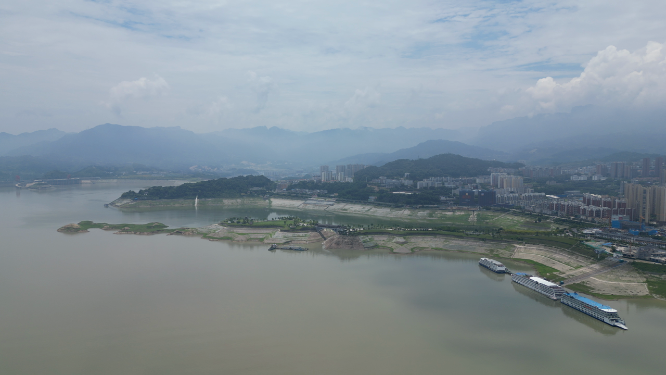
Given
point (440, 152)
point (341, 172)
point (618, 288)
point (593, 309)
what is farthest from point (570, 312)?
point (440, 152)

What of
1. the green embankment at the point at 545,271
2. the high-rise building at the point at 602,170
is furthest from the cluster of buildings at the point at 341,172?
the green embankment at the point at 545,271

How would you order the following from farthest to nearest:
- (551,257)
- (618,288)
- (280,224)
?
1. (280,224)
2. (551,257)
3. (618,288)

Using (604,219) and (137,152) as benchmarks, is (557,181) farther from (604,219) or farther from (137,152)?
(137,152)

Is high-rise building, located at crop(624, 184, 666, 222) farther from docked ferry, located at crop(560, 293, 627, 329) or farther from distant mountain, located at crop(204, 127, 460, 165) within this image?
distant mountain, located at crop(204, 127, 460, 165)

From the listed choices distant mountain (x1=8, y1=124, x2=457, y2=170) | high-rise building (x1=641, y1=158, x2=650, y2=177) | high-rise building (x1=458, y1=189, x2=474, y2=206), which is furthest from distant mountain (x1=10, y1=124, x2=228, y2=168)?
high-rise building (x1=641, y1=158, x2=650, y2=177)

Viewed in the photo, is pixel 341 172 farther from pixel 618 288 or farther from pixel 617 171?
pixel 618 288

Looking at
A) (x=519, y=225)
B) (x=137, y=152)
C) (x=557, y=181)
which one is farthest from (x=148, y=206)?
(x=137, y=152)

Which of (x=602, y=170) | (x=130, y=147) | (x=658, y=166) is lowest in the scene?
(x=602, y=170)
